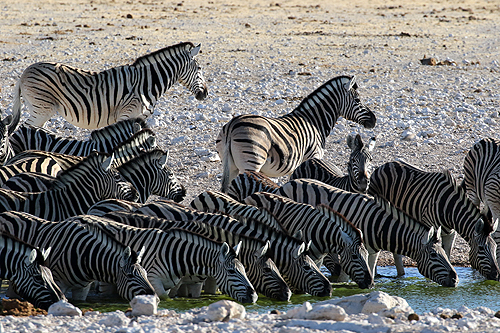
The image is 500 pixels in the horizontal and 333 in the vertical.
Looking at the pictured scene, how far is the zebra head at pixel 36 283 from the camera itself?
638cm

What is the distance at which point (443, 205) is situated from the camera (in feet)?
29.3

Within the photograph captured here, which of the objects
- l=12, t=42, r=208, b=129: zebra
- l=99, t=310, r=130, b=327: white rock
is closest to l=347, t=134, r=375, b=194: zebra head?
l=12, t=42, r=208, b=129: zebra

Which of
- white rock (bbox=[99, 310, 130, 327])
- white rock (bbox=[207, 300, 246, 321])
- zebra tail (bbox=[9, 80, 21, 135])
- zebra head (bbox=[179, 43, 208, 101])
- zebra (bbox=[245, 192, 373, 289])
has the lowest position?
white rock (bbox=[99, 310, 130, 327])

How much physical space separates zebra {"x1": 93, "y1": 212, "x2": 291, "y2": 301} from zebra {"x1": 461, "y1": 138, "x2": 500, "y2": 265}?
2997 millimetres

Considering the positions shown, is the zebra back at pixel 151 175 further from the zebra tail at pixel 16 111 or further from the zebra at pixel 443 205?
the zebra at pixel 443 205

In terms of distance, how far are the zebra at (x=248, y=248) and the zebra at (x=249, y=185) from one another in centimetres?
182

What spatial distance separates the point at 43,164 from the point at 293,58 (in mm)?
10587

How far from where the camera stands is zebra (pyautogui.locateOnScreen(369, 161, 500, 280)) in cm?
836

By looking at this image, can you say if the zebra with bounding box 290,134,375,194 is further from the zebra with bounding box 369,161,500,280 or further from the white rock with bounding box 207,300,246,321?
the white rock with bounding box 207,300,246,321

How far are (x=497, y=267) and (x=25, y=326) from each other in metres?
5.00

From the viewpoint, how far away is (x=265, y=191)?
31.2 feet

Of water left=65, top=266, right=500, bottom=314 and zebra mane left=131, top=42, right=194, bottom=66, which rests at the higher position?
zebra mane left=131, top=42, right=194, bottom=66

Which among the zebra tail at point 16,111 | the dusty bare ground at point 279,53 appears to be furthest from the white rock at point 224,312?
the zebra tail at point 16,111

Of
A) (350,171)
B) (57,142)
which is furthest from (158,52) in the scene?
(350,171)
